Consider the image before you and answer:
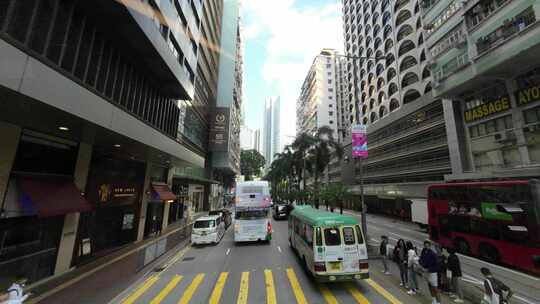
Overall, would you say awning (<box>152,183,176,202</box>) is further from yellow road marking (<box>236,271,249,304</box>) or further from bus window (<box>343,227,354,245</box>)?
bus window (<box>343,227,354,245</box>)

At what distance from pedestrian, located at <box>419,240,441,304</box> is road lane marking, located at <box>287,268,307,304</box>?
13.8 ft

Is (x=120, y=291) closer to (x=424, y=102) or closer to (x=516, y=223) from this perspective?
(x=516, y=223)

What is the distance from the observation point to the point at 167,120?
1917cm

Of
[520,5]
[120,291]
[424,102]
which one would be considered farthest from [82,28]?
[424,102]

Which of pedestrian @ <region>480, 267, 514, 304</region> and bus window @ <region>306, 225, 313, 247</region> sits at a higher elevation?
bus window @ <region>306, 225, 313, 247</region>

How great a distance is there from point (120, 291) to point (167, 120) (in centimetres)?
1358

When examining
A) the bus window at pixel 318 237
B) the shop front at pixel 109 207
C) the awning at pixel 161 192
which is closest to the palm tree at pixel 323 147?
the awning at pixel 161 192

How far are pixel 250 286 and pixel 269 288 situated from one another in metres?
0.82

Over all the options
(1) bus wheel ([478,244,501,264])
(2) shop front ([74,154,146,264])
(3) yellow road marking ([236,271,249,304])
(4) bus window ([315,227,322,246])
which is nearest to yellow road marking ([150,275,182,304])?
(3) yellow road marking ([236,271,249,304])

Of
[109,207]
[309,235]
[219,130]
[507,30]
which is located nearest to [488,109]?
[507,30]

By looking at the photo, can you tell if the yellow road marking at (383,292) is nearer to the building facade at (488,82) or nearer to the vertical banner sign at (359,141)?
the vertical banner sign at (359,141)

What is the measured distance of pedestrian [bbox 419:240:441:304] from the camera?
7.20 metres

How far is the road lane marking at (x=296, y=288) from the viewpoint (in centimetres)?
789

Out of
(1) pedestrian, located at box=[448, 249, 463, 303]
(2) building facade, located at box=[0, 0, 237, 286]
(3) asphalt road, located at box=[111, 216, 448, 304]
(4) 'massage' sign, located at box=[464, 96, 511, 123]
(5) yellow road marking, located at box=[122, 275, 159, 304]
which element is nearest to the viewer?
(2) building facade, located at box=[0, 0, 237, 286]
